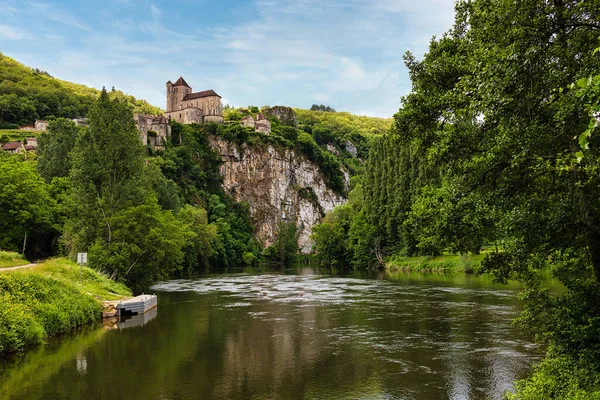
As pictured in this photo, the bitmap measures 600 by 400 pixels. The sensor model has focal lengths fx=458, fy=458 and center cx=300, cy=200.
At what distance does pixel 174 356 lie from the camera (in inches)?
740

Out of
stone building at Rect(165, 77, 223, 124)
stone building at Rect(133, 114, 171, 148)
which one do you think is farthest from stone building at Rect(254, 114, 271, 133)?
stone building at Rect(133, 114, 171, 148)

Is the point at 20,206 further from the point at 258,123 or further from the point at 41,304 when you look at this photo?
the point at 258,123

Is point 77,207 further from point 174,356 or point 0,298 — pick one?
point 174,356

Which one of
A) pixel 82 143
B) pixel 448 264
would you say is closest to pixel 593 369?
pixel 82 143

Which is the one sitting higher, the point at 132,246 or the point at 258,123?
the point at 258,123

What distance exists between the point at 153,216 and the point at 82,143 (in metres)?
10.5

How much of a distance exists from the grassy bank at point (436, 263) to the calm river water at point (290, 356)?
28447 mm

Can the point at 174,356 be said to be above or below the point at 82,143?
below

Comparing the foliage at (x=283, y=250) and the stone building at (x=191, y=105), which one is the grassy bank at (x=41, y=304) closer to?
the foliage at (x=283, y=250)

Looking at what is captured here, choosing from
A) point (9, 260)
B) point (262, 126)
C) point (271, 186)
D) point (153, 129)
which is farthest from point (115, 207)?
point (262, 126)

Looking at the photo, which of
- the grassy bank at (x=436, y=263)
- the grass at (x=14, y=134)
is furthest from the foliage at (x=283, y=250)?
the grass at (x=14, y=134)

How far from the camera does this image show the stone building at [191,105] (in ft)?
511

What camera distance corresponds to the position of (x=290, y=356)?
18.8 metres

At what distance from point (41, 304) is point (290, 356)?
42.7 ft
